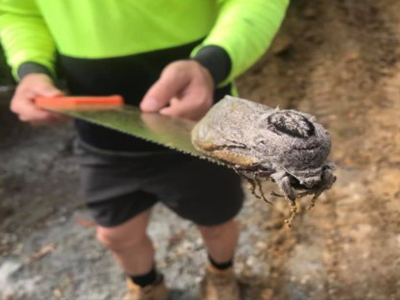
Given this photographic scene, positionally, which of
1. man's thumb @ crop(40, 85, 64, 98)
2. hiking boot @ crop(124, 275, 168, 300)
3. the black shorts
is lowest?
hiking boot @ crop(124, 275, 168, 300)

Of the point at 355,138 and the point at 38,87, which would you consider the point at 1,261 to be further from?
the point at 355,138

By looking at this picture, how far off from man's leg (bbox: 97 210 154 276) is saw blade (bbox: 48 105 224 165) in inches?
16.5

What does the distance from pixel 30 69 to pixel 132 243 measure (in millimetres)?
482

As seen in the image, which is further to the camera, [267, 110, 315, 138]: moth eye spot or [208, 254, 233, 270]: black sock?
[208, 254, 233, 270]: black sock

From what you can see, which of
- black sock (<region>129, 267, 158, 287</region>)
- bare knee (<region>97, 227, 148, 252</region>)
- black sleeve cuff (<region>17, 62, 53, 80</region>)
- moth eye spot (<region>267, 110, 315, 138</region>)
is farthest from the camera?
black sock (<region>129, 267, 158, 287</region>)

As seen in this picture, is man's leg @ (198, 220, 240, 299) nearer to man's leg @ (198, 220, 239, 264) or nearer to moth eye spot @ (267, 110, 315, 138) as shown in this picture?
man's leg @ (198, 220, 239, 264)

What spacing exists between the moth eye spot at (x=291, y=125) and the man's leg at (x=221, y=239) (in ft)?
2.41

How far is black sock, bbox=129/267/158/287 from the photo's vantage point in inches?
57.4

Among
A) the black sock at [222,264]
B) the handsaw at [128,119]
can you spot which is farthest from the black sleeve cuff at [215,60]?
the black sock at [222,264]

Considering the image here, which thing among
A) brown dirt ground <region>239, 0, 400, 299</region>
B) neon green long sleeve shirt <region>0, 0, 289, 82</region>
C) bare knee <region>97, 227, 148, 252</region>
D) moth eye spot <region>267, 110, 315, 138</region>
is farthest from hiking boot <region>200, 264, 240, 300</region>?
moth eye spot <region>267, 110, 315, 138</region>

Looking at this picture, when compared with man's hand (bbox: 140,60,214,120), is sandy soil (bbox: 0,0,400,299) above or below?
below

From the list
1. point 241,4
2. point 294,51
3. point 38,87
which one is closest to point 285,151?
point 241,4

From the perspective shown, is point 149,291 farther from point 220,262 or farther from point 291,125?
point 291,125

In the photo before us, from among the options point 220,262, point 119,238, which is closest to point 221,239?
point 220,262
